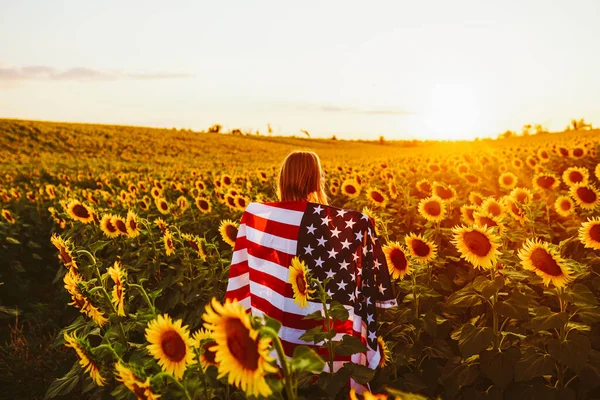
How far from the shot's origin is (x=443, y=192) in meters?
5.97

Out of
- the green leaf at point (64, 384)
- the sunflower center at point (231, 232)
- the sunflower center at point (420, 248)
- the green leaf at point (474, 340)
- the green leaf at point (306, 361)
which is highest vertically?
the green leaf at point (306, 361)

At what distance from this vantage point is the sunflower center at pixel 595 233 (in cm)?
375

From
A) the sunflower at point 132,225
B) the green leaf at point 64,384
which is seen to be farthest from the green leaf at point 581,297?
the sunflower at point 132,225

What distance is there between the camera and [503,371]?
121 inches

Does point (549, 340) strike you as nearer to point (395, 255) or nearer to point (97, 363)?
point (395, 255)

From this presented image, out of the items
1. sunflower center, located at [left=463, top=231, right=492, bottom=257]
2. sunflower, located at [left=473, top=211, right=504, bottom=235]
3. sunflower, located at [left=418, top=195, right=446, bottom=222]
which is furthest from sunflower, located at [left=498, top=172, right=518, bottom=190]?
sunflower center, located at [left=463, top=231, right=492, bottom=257]

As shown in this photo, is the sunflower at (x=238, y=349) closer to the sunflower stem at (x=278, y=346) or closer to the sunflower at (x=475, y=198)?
the sunflower stem at (x=278, y=346)

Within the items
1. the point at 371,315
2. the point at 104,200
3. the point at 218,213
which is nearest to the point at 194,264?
the point at 371,315

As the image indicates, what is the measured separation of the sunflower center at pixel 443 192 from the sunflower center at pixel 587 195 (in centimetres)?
132

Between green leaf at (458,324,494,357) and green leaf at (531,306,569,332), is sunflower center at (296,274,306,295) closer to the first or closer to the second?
green leaf at (458,324,494,357)

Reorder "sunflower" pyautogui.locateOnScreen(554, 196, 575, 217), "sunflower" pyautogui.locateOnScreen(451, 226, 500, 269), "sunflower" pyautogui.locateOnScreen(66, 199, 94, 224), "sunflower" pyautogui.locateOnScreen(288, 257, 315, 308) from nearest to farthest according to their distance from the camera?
"sunflower" pyautogui.locateOnScreen(288, 257, 315, 308) → "sunflower" pyautogui.locateOnScreen(451, 226, 500, 269) → "sunflower" pyautogui.locateOnScreen(554, 196, 575, 217) → "sunflower" pyautogui.locateOnScreen(66, 199, 94, 224)

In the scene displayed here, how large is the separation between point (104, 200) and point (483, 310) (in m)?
6.71

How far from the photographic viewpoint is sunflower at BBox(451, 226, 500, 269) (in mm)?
3332

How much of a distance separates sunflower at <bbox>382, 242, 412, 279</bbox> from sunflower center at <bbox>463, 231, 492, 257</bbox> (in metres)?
0.48
